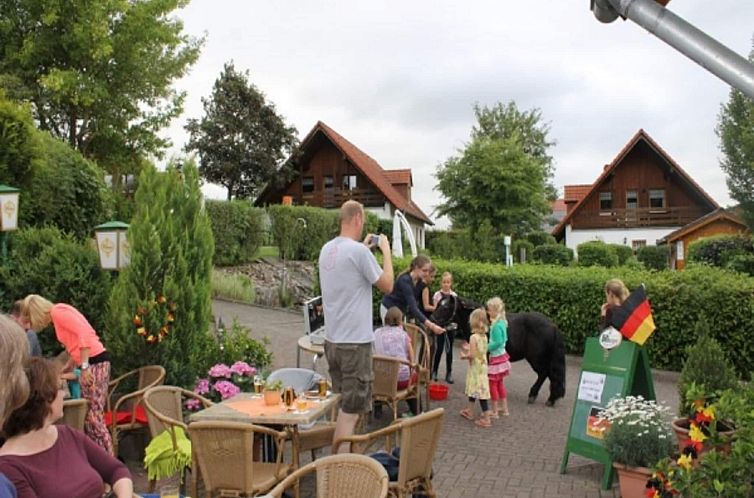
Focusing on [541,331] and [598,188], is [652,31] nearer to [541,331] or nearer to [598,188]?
[541,331]

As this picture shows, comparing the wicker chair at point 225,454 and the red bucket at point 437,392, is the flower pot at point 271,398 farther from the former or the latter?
the red bucket at point 437,392

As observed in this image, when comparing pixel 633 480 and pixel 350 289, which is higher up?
pixel 350 289

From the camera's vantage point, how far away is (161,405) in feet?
17.3

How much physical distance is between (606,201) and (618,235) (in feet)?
7.22

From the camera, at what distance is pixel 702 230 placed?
3716cm

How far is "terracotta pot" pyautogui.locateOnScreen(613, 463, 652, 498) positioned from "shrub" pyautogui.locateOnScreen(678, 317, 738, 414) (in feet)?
2.06

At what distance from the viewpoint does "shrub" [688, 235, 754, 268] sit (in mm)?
28230

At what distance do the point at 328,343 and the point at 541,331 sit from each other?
4.52 meters

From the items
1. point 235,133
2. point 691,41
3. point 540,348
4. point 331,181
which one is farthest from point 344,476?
point 331,181

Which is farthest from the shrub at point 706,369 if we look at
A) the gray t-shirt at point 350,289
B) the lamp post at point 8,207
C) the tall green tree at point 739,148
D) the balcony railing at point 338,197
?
the balcony railing at point 338,197

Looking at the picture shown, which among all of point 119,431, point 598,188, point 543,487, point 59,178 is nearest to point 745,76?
point 543,487

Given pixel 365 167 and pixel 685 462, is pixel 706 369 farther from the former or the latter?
pixel 365 167

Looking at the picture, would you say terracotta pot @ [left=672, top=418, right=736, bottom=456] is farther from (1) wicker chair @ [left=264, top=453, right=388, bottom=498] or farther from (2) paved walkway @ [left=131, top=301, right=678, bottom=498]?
(1) wicker chair @ [left=264, top=453, right=388, bottom=498]

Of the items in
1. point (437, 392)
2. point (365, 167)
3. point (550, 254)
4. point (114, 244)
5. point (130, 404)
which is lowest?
point (437, 392)
